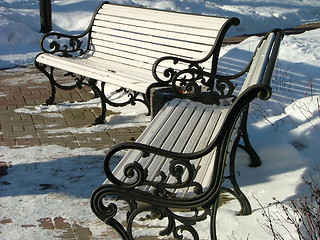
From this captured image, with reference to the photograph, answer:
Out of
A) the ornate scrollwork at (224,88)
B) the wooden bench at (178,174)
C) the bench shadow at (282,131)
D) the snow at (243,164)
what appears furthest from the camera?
the ornate scrollwork at (224,88)

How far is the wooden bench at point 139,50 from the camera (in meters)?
6.82

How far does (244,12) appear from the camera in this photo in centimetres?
1658

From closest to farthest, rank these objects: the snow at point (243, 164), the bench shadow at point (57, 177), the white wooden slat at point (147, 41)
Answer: the snow at point (243, 164) → the bench shadow at point (57, 177) → the white wooden slat at point (147, 41)

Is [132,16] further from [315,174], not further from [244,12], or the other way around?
[244,12]

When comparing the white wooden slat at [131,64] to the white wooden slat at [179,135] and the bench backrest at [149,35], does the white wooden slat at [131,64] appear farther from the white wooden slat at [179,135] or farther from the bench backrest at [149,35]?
the white wooden slat at [179,135]

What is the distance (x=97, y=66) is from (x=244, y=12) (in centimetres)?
925

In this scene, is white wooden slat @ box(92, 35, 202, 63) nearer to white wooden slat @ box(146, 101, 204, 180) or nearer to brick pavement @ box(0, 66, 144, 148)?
brick pavement @ box(0, 66, 144, 148)

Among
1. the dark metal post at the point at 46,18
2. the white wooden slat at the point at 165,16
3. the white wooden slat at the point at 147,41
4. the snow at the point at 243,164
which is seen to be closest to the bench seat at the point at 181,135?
the snow at the point at 243,164

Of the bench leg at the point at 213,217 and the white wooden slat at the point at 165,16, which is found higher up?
the white wooden slat at the point at 165,16

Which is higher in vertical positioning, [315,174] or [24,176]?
[315,174]

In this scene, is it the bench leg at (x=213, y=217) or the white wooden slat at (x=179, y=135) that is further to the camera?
the white wooden slat at (x=179, y=135)

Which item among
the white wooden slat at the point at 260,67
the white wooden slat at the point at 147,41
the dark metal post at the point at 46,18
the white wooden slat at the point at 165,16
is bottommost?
the dark metal post at the point at 46,18

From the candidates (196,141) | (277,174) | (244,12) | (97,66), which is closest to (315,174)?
(277,174)

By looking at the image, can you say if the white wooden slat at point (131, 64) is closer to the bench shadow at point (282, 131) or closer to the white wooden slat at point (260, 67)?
the bench shadow at point (282, 131)
